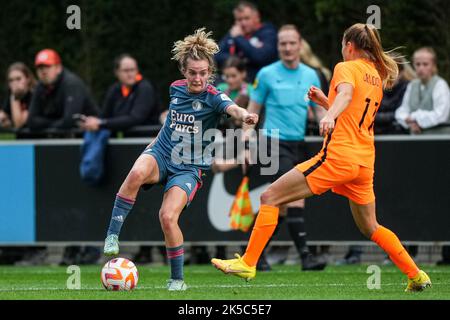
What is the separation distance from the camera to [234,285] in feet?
37.2

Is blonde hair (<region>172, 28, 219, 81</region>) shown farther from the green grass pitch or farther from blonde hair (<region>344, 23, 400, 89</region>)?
the green grass pitch

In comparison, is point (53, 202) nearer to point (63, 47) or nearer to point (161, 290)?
point (161, 290)

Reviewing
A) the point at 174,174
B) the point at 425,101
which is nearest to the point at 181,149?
the point at 174,174

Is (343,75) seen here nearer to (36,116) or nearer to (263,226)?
(263,226)

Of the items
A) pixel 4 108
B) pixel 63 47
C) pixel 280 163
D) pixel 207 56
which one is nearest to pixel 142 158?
pixel 207 56

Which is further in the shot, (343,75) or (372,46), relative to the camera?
(372,46)

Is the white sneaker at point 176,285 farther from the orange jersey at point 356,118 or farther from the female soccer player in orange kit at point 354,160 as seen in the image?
the orange jersey at point 356,118

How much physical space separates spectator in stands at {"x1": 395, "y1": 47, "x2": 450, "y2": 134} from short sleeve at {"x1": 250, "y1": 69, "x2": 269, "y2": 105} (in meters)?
2.08

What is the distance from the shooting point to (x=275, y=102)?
44.7ft

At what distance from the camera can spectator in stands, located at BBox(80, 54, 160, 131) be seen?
51.2 feet

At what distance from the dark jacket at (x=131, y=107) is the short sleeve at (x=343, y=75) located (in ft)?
18.8

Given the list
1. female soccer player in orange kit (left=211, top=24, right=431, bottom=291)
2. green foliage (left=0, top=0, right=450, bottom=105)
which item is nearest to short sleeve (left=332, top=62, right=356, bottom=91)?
female soccer player in orange kit (left=211, top=24, right=431, bottom=291)

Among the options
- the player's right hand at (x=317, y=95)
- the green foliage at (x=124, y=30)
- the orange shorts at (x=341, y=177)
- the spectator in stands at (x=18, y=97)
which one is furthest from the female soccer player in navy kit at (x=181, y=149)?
the green foliage at (x=124, y=30)

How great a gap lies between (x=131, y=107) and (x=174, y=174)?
5329mm
